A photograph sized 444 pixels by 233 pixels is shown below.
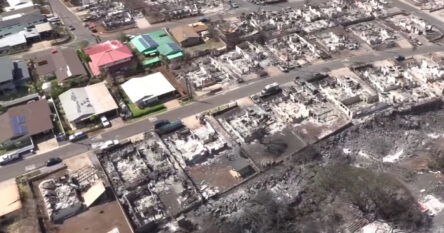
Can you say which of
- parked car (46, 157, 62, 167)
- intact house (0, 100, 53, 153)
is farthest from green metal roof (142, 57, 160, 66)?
parked car (46, 157, 62, 167)

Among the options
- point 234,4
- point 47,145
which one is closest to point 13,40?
point 47,145

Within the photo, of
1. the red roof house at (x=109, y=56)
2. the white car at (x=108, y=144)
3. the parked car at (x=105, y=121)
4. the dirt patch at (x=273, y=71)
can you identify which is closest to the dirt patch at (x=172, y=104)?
the parked car at (x=105, y=121)

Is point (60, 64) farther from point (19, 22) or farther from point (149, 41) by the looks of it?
point (19, 22)

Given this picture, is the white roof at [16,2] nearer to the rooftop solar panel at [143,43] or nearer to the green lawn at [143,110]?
the rooftop solar panel at [143,43]

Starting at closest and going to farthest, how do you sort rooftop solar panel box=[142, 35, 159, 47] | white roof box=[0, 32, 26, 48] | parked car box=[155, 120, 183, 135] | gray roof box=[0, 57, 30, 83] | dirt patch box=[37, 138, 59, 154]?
1. dirt patch box=[37, 138, 59, 154]
2. parked car box=[155, 120, 183, 135]
3. gray roof box=[0, 57, 30, 83]
4. rooftop solar panel box=[142, 35, 159, 47]
5. white roof box=[0, 32, 26, 48]

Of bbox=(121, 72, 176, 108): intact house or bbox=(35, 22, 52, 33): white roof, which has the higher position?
bbox=(35, 22, 52, 33): white roof

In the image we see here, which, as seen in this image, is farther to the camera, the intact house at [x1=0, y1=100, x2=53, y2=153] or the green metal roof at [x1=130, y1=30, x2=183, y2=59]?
the green metal roof at [x1=130, y1=30, x2=183, y2=59]

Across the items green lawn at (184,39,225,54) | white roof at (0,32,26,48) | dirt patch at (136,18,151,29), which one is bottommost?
green lawn at (184,39,225,54)

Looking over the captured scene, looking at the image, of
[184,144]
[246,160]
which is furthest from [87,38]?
[246,160]

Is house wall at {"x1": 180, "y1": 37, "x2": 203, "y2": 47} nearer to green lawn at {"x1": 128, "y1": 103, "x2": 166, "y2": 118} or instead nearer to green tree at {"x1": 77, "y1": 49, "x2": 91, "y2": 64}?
green tree at {"x1": 77, "y1": 49, "x2": 91, "y2": 64}
